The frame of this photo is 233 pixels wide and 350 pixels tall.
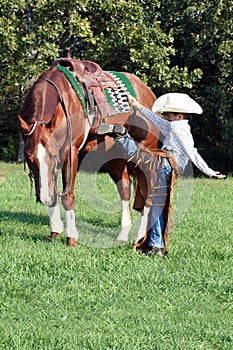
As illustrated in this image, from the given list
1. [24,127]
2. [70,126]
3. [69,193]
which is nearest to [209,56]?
[69,193]

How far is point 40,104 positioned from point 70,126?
40cm

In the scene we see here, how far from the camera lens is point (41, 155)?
5.55 metres

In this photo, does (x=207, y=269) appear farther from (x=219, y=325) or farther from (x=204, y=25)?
(x=204, y=25)

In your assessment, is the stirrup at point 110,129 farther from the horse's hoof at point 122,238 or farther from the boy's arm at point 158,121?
the horse's hoof at point 122,238

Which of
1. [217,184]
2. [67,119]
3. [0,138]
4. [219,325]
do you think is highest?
[67,119]

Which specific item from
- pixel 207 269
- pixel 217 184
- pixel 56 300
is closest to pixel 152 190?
pixel 207 269

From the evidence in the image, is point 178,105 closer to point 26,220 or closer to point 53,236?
point 53,236

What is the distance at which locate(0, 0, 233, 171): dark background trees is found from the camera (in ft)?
55.4

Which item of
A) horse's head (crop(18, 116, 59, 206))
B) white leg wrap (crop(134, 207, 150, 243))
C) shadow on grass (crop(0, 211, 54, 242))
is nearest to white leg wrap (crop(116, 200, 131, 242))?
white leg wrap (crop(134, 207, 150, 243))

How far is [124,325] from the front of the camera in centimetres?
411

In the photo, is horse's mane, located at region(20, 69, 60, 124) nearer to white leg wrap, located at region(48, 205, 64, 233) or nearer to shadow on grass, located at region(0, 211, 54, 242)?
white leg wrap, located at region(48, 205, 64, 233)

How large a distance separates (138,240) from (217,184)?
859cm

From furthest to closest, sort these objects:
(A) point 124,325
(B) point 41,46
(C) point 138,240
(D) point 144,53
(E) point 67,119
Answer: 1. (D) point 144,53
2. (B) point 41,46
3. (C) point 138,240
4. (E) point 67,119
5. (A) point 124,325

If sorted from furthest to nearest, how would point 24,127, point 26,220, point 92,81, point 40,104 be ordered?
point 26,220
point 92,81
point 40,104
point 24,127
